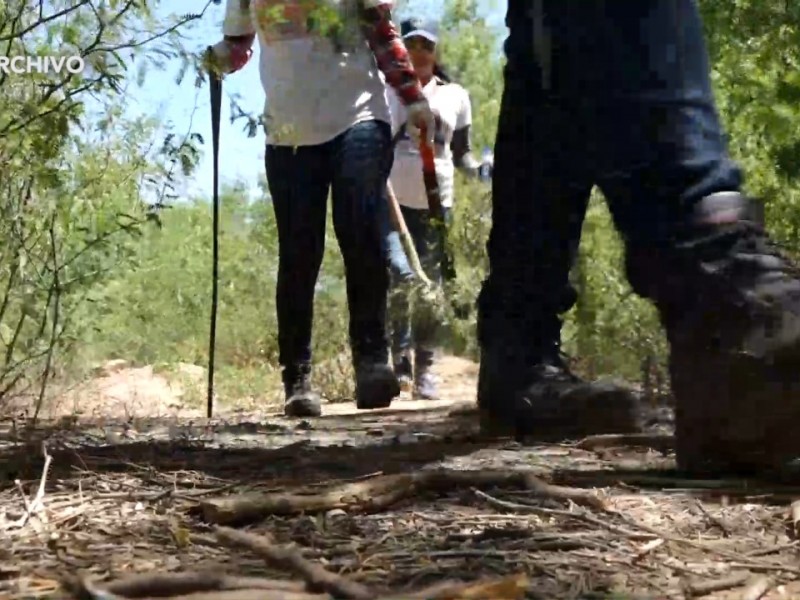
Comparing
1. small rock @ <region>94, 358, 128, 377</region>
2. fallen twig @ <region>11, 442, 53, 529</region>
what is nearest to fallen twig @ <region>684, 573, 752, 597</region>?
fallen twig @ <region>11, 442, 53, 529</region>

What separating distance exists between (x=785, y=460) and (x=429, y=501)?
1.77 ft

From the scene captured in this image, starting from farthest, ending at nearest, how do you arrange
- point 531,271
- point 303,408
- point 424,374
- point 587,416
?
1. point 424,374
2. point 303,408
3. point 531,271
4. point 587,416

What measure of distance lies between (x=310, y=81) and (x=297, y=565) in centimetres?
284

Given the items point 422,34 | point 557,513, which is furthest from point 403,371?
point 557,513

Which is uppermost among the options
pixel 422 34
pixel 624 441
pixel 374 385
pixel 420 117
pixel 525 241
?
pixel 422 34

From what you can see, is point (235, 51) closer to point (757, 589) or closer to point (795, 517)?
point (795, 517)

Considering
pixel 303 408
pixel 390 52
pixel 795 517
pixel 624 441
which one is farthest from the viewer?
pixel 390 52

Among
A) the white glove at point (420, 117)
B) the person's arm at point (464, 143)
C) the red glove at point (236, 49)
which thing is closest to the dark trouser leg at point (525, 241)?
the white glove at point (420, 117)

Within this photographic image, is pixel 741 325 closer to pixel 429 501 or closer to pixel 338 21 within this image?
pixel 429 501

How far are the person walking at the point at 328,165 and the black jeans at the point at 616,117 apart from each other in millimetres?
1368

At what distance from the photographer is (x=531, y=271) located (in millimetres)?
2635

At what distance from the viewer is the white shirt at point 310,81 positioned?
12.9 ft

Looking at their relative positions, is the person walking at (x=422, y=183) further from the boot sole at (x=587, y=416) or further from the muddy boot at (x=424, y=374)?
the boot sole at (x=587, y=416)

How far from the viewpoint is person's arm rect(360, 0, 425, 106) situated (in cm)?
388
